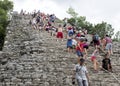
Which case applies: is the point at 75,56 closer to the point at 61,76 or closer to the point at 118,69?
the point at 118,69

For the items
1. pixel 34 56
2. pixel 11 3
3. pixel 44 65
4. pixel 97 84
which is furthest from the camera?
pixel 11 3

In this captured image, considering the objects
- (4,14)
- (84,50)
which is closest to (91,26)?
(4,14)

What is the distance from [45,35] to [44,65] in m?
12.1

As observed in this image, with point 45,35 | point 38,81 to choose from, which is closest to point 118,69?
point 38,81

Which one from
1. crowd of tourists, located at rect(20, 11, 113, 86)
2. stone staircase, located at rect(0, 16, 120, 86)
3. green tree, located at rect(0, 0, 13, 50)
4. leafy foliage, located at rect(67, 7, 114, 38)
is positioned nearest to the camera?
crowd of tourists, located at rect(20, 11, 113, 86)

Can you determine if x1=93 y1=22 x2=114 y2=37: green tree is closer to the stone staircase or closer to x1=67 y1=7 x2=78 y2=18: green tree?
x1=67 y1=7 x2=78 y2=18: green tree

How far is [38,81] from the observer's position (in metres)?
20.6

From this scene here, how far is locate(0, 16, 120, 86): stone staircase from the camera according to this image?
20.7m

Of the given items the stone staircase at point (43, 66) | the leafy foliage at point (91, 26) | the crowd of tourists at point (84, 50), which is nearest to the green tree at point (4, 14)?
the leafy foliage at point (91, 26)

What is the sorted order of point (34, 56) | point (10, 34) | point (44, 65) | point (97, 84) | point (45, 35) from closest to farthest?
point (97, 84) < point (44, 65) < point (34, 56) < point (45, 35) < point (10, 34)

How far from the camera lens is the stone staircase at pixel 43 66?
2066cm

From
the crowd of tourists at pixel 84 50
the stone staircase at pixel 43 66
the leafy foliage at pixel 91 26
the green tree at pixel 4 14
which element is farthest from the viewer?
the leafy foliage at pixel 91 26

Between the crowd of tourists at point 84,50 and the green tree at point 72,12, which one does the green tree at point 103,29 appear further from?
the crowd of tourists at point 84,50

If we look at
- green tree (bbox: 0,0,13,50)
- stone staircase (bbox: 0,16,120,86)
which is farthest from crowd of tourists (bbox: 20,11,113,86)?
green tree (bbox: 0,0,13,50)
